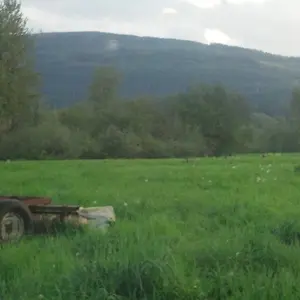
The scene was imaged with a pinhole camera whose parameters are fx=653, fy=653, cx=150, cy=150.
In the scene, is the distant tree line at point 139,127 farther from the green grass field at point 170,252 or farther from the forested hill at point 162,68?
the forested hill at point 162,68

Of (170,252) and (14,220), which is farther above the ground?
(170,252)

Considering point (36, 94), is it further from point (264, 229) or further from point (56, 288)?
point (56, 288)

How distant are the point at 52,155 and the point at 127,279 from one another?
157 ft

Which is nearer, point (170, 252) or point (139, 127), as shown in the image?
point (170, 252)

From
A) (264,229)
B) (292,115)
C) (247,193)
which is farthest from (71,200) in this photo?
(292,115)

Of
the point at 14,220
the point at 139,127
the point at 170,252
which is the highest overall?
the point at 170,252

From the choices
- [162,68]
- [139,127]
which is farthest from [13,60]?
[162,68]

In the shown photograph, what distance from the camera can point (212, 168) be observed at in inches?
905

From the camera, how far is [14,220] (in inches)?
395

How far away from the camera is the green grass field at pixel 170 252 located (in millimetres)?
6500

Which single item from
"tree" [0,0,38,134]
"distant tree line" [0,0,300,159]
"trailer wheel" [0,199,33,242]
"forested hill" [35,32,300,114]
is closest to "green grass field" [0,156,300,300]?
"trailer wheel" [0,199,33,242]

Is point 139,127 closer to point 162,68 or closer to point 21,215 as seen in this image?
point 21,215

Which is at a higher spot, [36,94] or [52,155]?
[36,94]

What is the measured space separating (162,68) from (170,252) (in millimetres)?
158343
